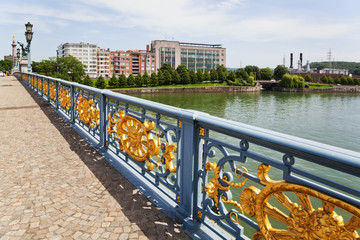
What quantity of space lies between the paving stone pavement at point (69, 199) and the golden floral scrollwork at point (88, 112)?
0.51 m

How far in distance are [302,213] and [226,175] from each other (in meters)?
0.76

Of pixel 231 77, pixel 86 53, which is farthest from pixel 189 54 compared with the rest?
pixel 86 53

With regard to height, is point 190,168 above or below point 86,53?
below

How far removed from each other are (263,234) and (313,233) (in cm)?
41

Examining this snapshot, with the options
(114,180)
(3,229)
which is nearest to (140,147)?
(114,180)

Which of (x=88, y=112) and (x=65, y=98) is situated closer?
(x=88, y=112)

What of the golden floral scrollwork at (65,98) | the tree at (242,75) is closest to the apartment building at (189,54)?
the tree at (242,75)

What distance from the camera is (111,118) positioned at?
4930 mm

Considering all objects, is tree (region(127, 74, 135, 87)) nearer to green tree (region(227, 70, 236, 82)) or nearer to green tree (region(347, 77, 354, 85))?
green tree (region(227, 70, 236, 82))

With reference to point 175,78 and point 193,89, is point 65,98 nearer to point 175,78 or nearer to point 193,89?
point 193,89

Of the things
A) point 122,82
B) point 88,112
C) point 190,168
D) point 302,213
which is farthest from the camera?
point 122,82

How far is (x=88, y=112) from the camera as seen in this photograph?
20.2 ft

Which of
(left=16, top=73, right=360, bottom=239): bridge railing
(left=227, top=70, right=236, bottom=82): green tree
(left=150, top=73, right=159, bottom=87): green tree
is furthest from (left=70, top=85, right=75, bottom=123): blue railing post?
(left=227, top=70, right=236, bottom=82): green tree

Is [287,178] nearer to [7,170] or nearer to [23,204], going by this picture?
[23,204]
